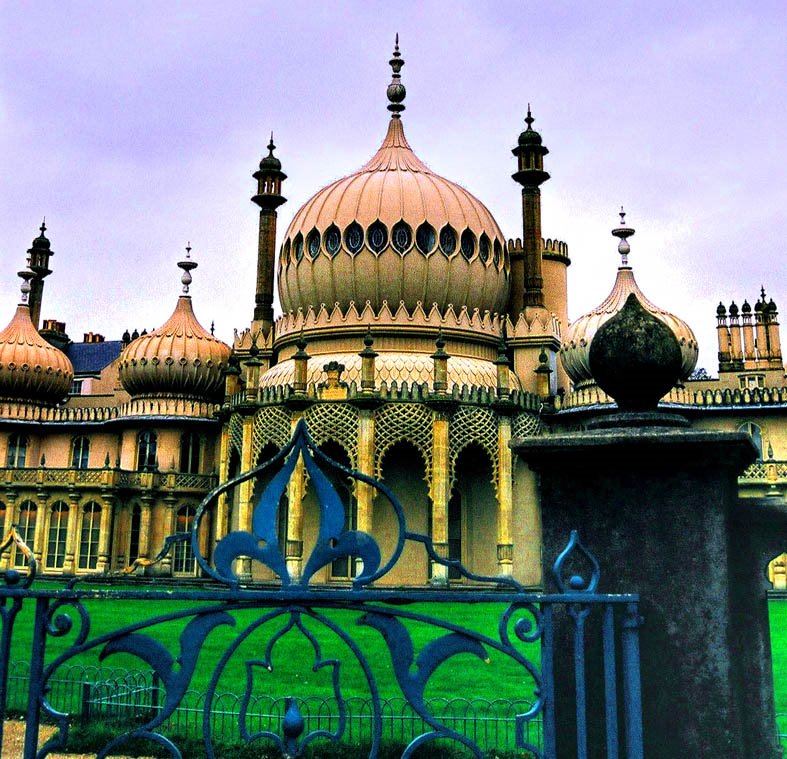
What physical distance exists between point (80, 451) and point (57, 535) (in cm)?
388

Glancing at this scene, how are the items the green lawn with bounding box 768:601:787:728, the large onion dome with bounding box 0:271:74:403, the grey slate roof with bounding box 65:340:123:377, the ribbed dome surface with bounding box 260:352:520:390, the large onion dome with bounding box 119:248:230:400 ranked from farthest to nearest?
the grey slate roof with bounding box 65:340:123:377
the large onion dome with bounding box 0:271:74:403
the large onion dome with bounding box 119:248:230:400
the ribbed dome surface with bounding box 260:352:520:390
the green lawn with bounding box 768:601:787:728

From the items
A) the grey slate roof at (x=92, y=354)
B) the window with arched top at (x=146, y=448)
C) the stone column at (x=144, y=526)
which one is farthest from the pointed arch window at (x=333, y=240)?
the grey slate roof at (x=92, y=354)

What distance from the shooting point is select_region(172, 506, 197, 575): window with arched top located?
101 feet

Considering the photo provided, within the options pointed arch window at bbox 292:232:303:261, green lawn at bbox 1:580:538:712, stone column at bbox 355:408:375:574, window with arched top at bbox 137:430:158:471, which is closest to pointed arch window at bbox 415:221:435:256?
pointed arch window at bbox 292:232:303:261

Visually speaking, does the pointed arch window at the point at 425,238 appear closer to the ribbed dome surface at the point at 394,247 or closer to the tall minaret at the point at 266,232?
the ribbed dome surface at the point at 394,247

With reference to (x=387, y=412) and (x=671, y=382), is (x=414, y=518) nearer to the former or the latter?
(x=387, y=412)

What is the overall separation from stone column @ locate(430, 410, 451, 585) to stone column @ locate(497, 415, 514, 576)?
5.34ft

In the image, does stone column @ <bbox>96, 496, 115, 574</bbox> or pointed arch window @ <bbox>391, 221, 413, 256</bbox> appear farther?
stone column @ <bbox>96, 496, 115, 574</bbox>

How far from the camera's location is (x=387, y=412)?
26.2m

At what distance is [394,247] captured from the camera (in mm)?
29266

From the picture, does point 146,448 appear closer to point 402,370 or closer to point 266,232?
point 266,232

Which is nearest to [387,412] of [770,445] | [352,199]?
[352,199]

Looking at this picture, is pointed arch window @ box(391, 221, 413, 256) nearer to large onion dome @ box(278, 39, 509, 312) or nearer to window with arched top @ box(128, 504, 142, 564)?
large onion dome @ box(278, 39, 509, 312)

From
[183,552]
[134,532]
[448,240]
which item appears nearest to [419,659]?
[448,240]
